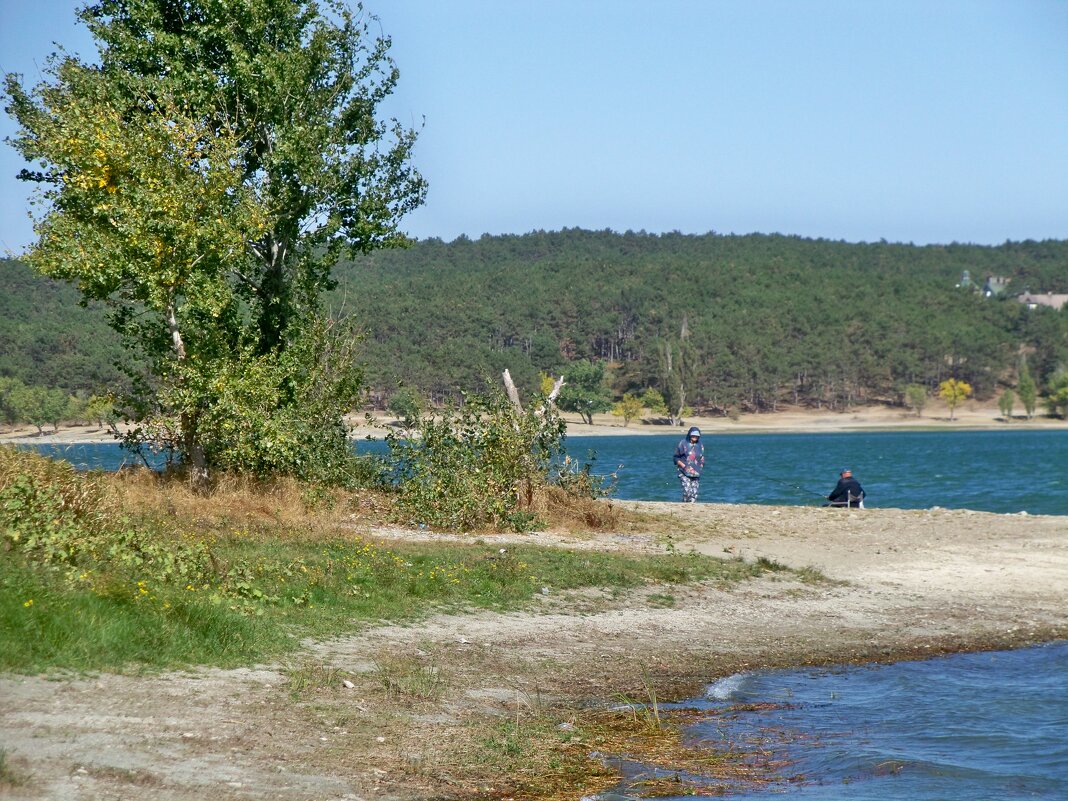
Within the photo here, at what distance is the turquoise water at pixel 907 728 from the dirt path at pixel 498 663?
2.21 ft

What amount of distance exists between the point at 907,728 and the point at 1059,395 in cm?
14185

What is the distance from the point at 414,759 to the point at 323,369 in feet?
45.5

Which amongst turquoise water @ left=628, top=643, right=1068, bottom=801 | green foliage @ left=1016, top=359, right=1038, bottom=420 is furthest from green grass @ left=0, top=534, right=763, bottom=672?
green foliage @ left=1016, top=359, right=1038, bottom=420

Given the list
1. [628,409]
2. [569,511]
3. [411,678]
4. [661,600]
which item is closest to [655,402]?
[628,409]

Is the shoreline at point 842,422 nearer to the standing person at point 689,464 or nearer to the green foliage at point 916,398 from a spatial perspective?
the green foliage at point 916,398

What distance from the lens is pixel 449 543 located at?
17203 mm

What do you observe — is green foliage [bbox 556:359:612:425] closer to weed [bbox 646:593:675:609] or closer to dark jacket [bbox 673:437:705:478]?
dark jacket [bbox 673:437:705:478]

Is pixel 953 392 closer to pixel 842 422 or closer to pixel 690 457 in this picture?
pixel 842 422

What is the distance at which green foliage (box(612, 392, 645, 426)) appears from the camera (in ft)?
431

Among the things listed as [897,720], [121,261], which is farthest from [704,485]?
[897,720]

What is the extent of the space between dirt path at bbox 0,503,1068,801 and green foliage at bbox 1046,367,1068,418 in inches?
5083

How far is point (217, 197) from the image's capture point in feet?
60.0

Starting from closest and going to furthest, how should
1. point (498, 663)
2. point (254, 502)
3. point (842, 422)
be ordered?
point (498, 663) < point (254, 502) < point (842, 422)

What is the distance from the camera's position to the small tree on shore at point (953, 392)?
141m
